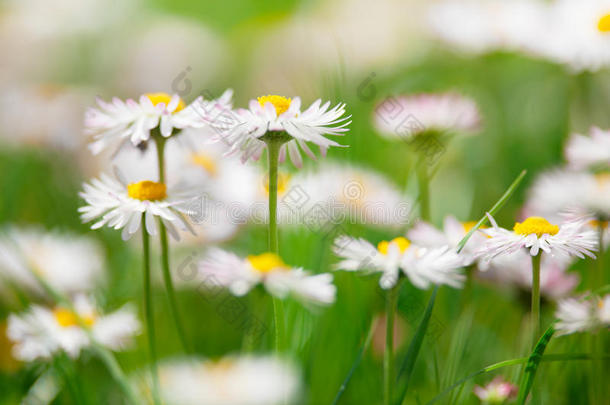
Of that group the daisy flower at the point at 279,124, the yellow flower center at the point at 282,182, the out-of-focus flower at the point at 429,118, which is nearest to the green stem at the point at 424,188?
the out-of-focus flower at the point at 429,118

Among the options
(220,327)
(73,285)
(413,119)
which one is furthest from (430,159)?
(73,285)

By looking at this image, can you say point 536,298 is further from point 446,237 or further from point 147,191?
point 147,191

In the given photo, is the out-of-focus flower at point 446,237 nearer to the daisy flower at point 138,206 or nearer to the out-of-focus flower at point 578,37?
the daisy flower at point 138,206

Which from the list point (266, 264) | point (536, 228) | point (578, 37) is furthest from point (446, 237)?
point (578, 37)

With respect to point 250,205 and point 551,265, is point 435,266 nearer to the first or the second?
point 551,265

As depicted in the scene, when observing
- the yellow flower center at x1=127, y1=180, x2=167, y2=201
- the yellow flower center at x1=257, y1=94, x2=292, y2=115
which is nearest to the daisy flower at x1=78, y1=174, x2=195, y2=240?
the yellow flower center at x1=127, y1=180, x2=167, y2=201

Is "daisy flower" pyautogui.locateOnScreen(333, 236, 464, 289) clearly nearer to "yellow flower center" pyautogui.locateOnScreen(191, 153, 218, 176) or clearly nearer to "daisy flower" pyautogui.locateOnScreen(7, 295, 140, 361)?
"daisy flower" pyautogui.locateOnScreen(7, 295, 140, 361)
